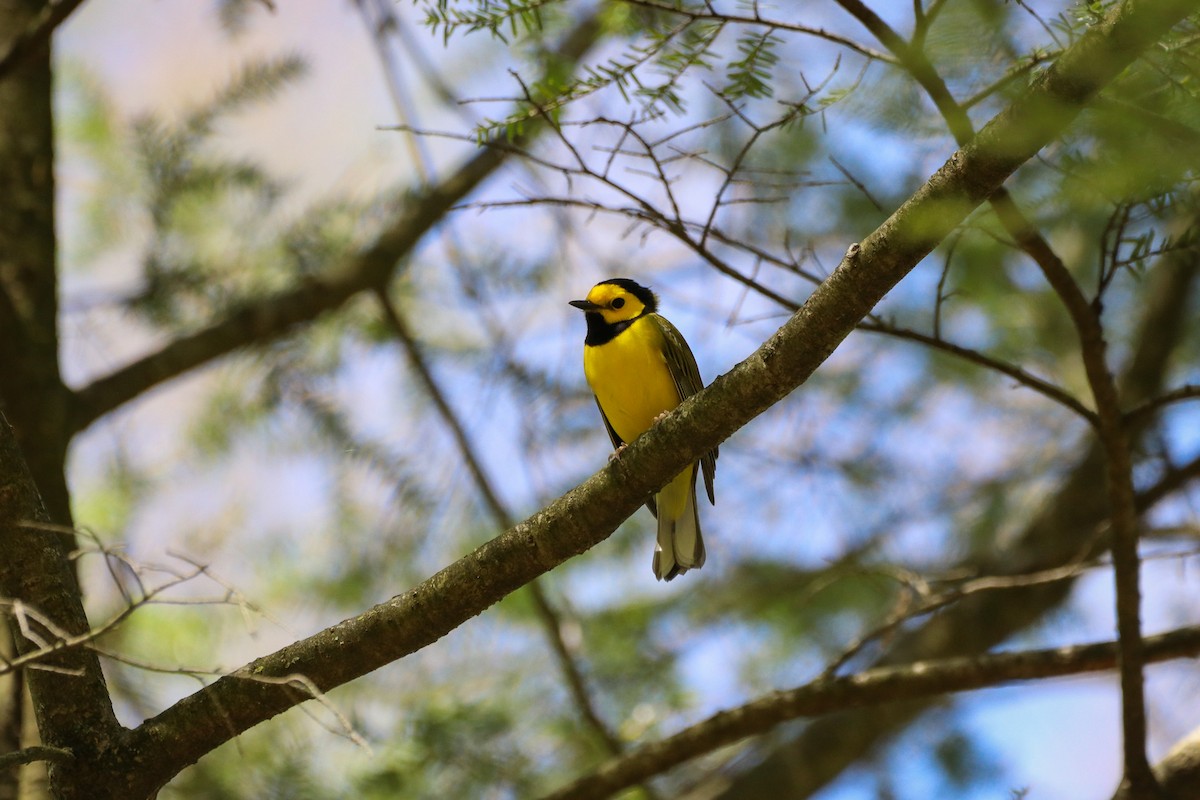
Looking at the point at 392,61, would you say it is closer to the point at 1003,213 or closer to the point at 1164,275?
the point at 1003,213

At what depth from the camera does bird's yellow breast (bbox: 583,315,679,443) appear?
3.44 meters

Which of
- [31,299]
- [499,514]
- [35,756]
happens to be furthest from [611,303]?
[35,756]

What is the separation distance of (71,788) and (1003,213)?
79.4 inches

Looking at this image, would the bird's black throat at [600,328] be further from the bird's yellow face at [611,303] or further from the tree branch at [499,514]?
the tree branch at [499,514]

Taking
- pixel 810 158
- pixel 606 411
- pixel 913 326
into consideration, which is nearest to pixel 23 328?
pixel 606 411

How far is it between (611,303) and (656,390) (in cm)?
49

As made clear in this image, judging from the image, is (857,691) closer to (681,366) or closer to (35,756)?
(681,366)

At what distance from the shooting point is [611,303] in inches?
150

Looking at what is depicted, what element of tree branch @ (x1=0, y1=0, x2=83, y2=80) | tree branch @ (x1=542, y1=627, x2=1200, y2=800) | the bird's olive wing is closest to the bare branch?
tree branch @ (x1=542, y1=627, x2=1200, y2=800)

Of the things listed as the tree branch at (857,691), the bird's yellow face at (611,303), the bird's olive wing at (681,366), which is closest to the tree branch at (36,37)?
the bird's yellow face at (611,303)

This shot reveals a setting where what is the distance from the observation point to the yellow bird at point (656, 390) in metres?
3.45

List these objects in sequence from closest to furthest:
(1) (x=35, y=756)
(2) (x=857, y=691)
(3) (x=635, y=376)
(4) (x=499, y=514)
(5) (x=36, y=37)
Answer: (1) (x=35, y=756) < (2) (x=857, y=691) < (5) (x=36, y=37) < (3) (x=635, y=376) < (4) (x=499, y=514)

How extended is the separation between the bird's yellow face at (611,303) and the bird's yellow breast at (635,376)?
268 mm

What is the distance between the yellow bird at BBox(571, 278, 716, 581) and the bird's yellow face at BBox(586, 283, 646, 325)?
9cm
